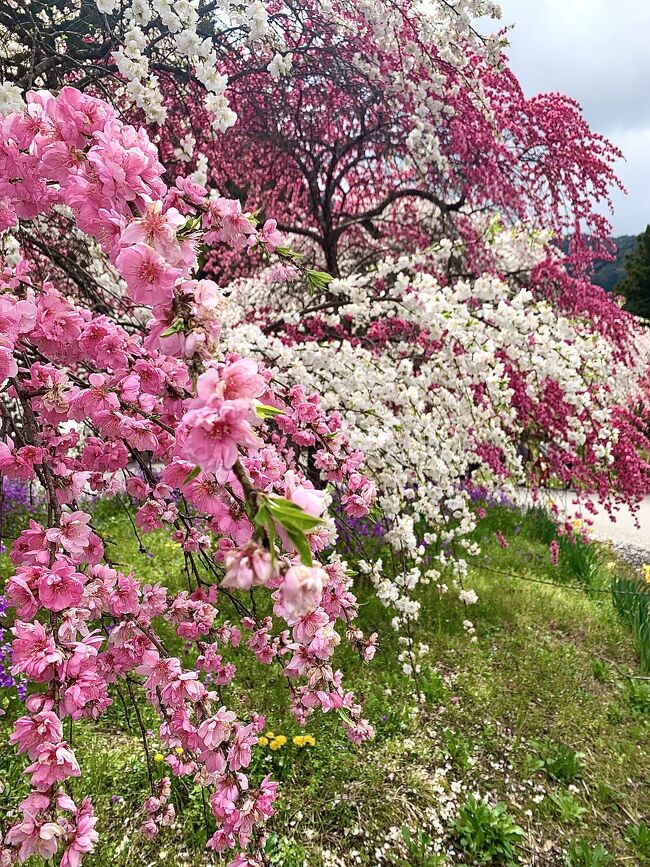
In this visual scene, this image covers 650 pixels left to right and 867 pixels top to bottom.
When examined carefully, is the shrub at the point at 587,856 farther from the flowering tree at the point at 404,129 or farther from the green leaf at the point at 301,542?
the flowering tree at the point at 404,129

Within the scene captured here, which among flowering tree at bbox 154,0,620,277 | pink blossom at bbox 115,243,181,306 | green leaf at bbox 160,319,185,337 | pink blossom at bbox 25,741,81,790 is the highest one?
flowering tree at bbox 154,0,620,277

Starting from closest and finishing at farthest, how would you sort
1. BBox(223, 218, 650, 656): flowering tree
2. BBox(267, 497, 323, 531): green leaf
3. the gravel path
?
1. BBox(267, 497, 323, 531): green leaf
2. BBox(223, 218, 650, 656): flowering tree
3. the gravel path

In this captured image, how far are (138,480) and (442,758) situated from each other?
244 cm

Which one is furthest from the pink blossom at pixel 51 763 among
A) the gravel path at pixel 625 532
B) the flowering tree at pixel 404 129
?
the gravel path at pixel 625 532

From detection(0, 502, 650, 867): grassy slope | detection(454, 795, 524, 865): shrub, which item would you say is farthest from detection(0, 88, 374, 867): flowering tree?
detection(454, 795, 524, 865): shrub

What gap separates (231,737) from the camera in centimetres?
115

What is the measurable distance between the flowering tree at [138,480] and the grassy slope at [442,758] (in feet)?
2.83

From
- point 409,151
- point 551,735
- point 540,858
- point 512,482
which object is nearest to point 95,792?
point 540,858

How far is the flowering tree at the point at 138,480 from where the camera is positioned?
649 mm

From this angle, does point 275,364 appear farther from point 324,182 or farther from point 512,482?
point 324,182

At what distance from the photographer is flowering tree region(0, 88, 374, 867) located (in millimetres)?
649

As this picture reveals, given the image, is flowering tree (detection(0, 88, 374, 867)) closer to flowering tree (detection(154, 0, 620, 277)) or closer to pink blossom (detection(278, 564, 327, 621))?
pink blossom (detection(278, 564, 327, 621))

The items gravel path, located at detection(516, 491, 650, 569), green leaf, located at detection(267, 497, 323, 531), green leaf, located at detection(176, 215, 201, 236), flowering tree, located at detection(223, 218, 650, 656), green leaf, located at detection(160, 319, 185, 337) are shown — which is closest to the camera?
green leaf, located at detection(267, 497, 323, 531)

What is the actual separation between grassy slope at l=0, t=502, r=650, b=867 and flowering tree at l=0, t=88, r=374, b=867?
86 cm
